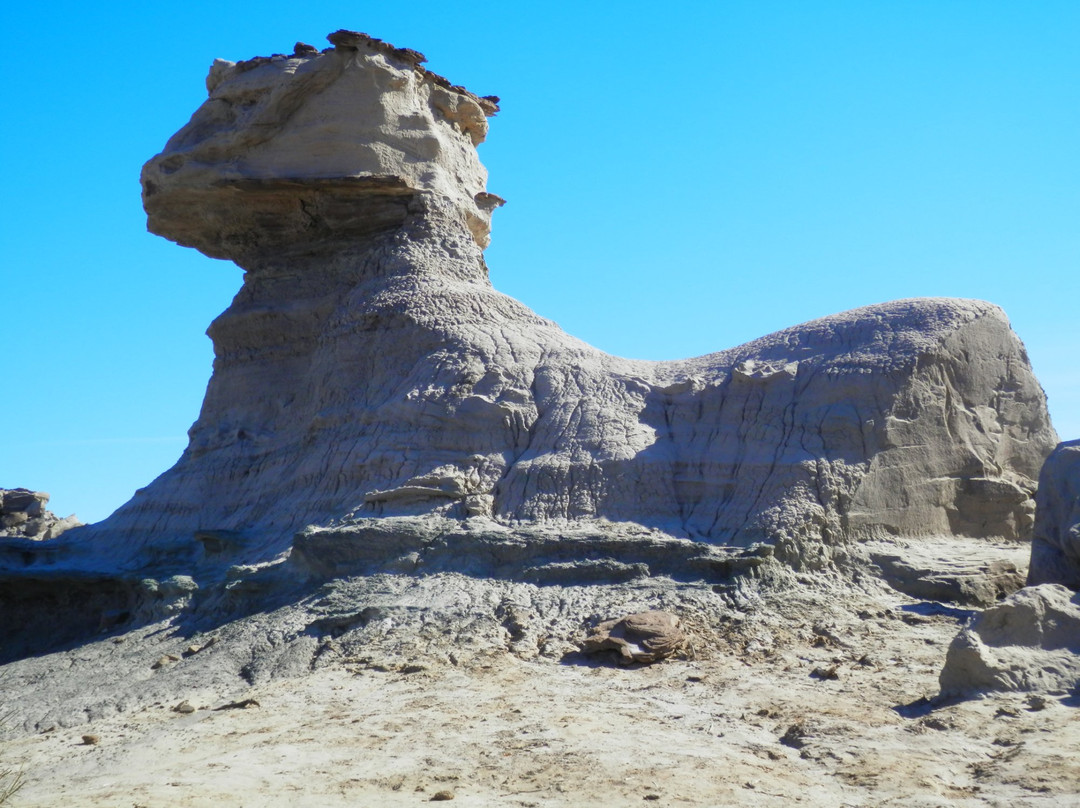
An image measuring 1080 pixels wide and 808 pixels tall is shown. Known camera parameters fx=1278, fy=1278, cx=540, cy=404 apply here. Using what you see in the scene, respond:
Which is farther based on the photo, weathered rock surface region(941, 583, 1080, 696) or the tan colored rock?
the tan colored rock

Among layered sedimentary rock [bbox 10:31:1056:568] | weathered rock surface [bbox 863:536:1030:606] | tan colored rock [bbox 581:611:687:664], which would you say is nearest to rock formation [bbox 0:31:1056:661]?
layered sedimentary rock [bbox 10:31:1056:568]

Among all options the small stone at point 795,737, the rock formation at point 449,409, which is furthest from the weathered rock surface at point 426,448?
the small stone at point 795,737

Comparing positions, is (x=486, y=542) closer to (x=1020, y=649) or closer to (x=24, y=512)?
(x=1020, y=649)

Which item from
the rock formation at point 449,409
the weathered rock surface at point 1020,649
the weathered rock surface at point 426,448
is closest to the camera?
the weathered rock surface at point 1020,649

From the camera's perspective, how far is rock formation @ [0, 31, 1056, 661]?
980 centimetres

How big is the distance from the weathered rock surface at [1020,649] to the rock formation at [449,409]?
2267 millimetres

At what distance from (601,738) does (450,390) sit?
186 inches

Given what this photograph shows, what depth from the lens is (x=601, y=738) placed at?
678 cm

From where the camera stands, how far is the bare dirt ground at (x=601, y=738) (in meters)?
6.03

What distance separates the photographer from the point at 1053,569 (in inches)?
333

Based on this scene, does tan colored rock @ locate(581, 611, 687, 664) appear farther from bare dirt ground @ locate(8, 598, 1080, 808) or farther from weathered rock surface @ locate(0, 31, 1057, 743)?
weathered rock surface @ locate(0, 31, 1057, 743)

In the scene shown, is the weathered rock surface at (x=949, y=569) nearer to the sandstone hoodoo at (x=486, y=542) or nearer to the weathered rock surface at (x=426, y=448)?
the sandstone hoodoo at (x=486, y=542)

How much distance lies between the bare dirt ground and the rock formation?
1349 mm

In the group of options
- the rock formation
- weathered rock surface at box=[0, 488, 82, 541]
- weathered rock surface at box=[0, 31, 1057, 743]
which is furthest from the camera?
weathered rock surface at box=[0, 488, 82, 541]
